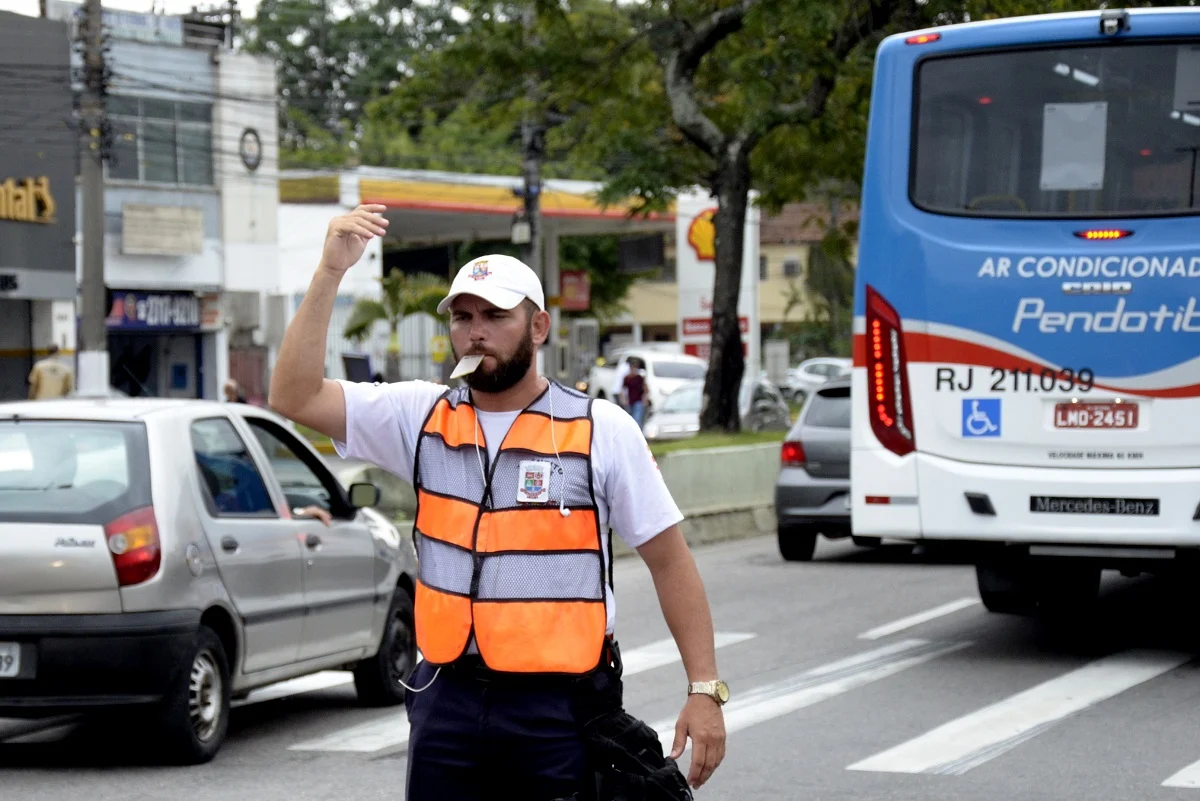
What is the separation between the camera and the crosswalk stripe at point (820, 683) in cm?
865

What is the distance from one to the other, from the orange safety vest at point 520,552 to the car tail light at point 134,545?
351cm

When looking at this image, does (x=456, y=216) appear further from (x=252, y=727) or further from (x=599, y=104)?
(x=252, y=727)

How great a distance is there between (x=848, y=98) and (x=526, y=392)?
67.9 ft

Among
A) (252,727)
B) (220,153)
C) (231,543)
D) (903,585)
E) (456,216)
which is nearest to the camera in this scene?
(231,543)

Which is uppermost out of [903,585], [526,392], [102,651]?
[526,392]

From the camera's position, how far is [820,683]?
380 inches

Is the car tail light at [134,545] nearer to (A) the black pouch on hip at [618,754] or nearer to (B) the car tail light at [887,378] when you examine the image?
(A) the black pouch on hip at [618,754]

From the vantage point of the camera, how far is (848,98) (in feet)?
78.8

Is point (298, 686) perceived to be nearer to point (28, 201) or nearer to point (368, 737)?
point (368, 737)

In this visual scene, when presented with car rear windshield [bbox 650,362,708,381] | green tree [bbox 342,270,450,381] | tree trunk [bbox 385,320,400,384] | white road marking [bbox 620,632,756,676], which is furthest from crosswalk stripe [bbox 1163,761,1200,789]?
car rear windshield [bbox 650,362,708,381]

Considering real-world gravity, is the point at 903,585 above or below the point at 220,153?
below

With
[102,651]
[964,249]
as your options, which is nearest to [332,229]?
[102,651]

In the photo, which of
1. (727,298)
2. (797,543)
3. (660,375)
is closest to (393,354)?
(660,375)

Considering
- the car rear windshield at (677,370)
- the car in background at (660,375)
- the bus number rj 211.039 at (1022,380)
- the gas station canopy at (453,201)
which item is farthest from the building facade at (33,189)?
the bus number rj 211.039 at (1022,380)
